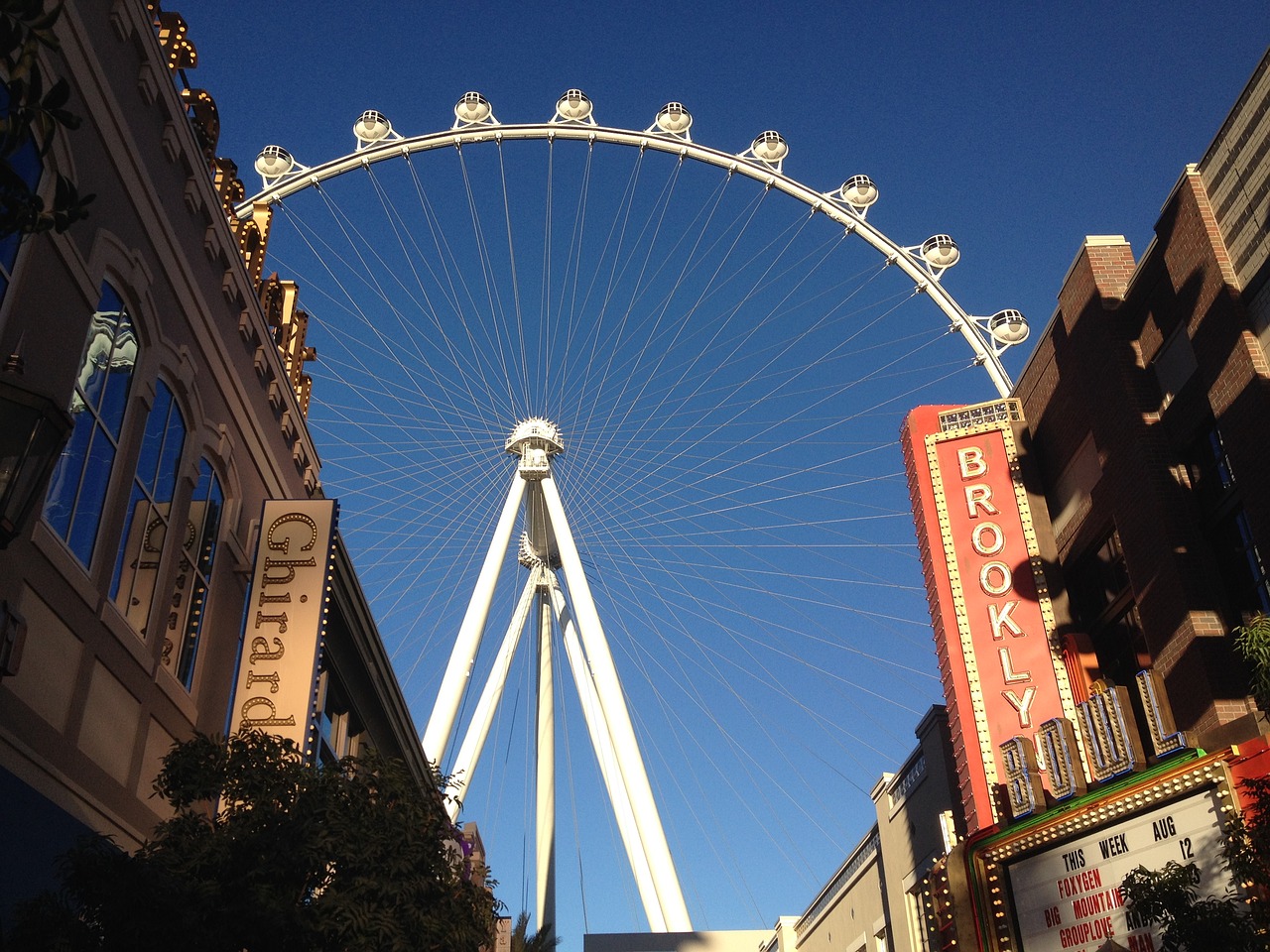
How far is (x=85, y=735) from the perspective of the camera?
12992 mm

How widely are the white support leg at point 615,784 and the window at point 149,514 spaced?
61.5 ft

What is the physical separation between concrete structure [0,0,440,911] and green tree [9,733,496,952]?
1.32 metres

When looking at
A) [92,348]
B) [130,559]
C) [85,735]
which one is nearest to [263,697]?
[130,559]

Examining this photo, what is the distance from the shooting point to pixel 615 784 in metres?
33.8

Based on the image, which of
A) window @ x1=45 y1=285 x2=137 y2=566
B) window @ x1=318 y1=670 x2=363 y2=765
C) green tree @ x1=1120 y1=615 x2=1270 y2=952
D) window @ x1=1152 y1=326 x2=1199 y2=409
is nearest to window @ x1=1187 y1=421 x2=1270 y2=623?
window @ x1=1152 y1=326 x2=1199 y2=409

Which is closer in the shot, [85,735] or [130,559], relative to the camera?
[85,735]

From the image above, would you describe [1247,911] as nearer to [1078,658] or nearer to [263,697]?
[1078,658]

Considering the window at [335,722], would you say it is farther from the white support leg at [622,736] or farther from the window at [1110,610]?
the window at [1110,610]

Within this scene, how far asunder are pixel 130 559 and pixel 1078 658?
19.0 metres

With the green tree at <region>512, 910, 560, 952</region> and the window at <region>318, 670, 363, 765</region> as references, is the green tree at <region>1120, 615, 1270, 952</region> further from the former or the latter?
the green tree at <region>512, 910, 560, 952</region>

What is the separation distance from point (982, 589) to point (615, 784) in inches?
457

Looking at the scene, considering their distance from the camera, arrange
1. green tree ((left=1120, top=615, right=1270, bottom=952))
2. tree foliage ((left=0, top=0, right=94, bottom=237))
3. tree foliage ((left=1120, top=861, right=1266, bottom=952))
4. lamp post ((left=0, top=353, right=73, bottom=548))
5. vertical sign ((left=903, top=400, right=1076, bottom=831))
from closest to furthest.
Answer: tree foliage ((left=0, top=0, right=94, bottom=237)) → lamp post ((left=0, top=353, right=73, bottom=548)) → green tree ((left=1120, top=615, right=1270, bottom=952)) → tree foliage ((left=1120, top=861, right=1266, bottom=952)) → vertical sign ((left=903, top=400, right=1076, bottom=831))

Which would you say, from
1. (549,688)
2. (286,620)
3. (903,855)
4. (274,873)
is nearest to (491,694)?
(549,688)

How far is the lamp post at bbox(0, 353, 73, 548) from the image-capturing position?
7.70 metres
